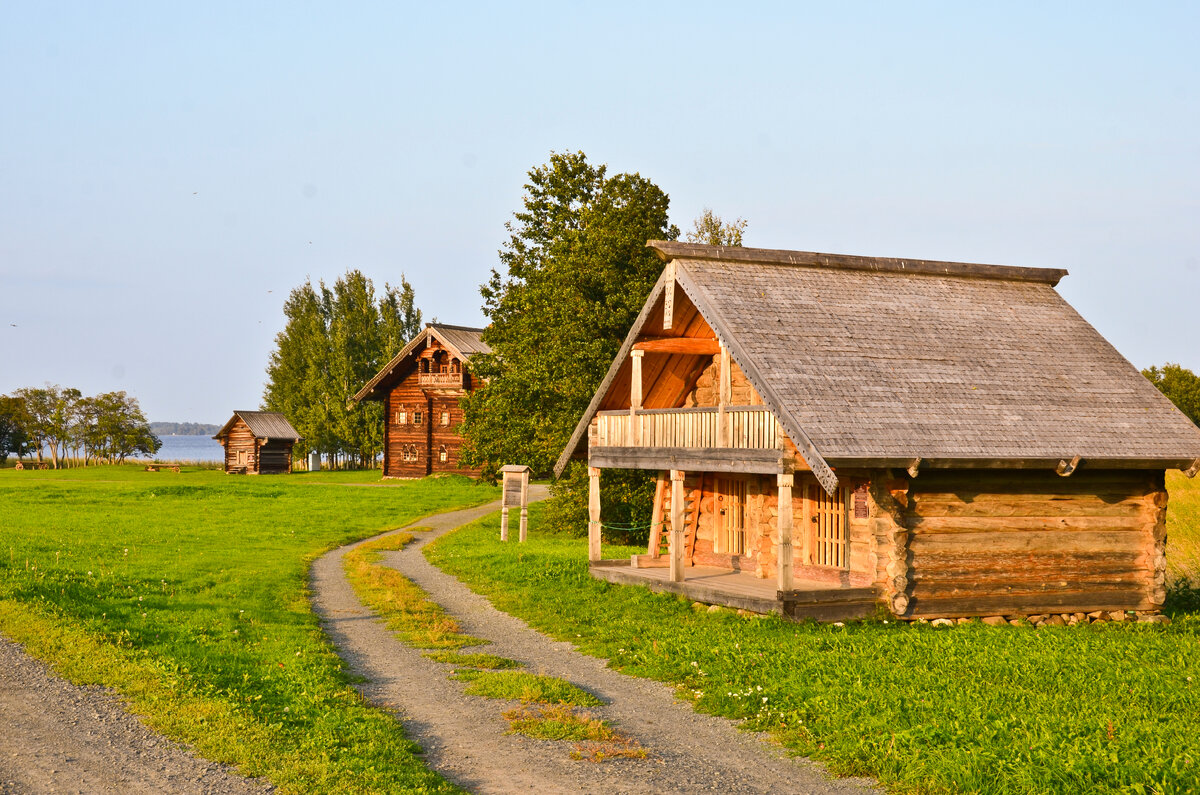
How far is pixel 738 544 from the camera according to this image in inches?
910

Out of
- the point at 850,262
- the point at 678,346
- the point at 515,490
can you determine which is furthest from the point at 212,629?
the point at 515,490

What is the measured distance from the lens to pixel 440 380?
63.0 m

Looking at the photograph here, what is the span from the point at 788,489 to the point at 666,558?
26.4 ft

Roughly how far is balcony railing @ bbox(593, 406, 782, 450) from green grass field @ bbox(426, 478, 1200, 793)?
2873 millimetres

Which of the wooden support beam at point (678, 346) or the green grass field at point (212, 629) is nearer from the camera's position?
the green grass field at point (212, 629)

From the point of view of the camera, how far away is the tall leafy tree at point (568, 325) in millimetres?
31812

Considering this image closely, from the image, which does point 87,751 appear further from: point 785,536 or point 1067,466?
point 1067,466

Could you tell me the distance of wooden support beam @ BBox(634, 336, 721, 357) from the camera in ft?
69.6

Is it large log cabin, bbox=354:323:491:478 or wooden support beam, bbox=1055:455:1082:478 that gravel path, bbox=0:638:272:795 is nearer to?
wooden support beam, bbox=1055:455:1082:478

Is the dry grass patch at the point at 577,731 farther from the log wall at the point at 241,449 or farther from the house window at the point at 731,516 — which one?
the log wall at the point at 241,449

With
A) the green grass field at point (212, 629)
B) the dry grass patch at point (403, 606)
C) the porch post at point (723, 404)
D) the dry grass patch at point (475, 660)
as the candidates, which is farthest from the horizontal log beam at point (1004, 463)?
the green grass field at point (212, 629)

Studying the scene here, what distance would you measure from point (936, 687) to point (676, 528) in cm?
815

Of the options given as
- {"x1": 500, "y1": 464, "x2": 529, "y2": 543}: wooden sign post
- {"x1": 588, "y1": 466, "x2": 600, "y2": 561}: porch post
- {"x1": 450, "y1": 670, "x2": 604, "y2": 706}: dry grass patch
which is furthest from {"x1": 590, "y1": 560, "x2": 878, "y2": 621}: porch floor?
{"x1": 500, "y1": 464, "x2": 529, "y2": 543}: wooden sign post

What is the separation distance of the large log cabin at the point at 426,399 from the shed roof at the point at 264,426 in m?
9.83
